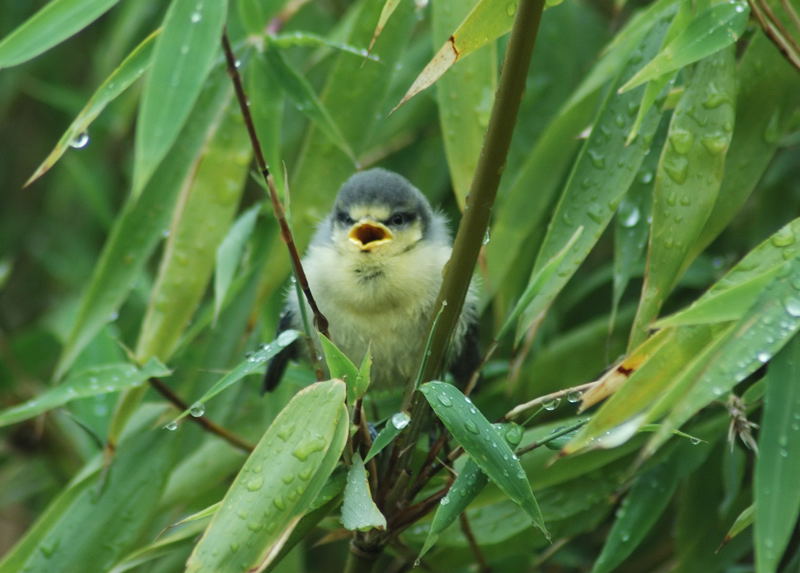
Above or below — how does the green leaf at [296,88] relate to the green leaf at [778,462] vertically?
above

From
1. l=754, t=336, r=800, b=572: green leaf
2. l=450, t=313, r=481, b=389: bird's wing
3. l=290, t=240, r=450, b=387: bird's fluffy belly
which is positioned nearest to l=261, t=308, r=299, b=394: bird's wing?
l=290, t=240, r=450, b=387: bird's fluffy belly

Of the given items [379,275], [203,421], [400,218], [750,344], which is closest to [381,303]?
[379,275]

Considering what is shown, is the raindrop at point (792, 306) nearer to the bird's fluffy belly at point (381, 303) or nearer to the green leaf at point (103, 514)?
the bird's fluffy belly at point (381, 303)

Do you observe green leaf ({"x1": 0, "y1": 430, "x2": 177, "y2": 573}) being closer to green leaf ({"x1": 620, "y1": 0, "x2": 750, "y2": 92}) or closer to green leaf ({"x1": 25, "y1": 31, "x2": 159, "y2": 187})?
green leaf ({"x1": 25, "y1": 31, "x2": 159, "y2": 187})

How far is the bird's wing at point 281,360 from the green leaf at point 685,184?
23.3 inches

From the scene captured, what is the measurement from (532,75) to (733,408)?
3.38 feet

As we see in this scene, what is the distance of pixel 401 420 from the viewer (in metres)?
1.08

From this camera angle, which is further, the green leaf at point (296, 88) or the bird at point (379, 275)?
the bird at point (379, 275)

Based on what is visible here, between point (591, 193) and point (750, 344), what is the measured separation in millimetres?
412

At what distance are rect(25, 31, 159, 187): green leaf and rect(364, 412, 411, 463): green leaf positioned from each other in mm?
440

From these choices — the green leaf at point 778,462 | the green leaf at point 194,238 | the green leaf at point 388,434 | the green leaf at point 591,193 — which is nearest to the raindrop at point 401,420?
the green leaf at point 388,434

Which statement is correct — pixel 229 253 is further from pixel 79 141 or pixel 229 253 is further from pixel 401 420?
pixel 401 420

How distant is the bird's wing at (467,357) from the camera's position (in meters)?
1.62

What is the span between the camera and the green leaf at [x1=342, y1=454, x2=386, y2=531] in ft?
3.28
